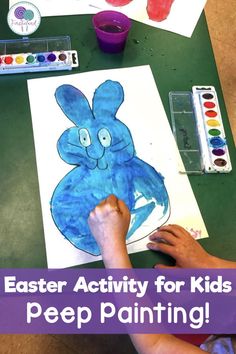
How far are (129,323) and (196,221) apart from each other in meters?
0.21

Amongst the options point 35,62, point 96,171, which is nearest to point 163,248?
point 96,171

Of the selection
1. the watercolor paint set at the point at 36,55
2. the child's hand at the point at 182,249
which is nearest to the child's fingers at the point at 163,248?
the child's hand at the point at 182,249

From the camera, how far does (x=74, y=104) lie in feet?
2.58

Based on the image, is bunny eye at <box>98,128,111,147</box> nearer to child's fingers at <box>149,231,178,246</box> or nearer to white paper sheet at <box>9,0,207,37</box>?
child's fingers at <box>149,231,178,246</box>

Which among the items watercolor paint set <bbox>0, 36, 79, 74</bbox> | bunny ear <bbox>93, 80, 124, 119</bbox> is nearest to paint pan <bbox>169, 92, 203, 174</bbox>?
bunny ear <bbox>93, 80, 124, 119</bbox>

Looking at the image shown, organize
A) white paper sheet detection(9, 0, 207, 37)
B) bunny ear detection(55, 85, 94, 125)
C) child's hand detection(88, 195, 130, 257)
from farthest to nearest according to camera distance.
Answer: white paper sheet detection(9, 0, 207, 37), bunny ear detection(55, 85, 94, 125), child's hand detection(88, 195, 130, 257)

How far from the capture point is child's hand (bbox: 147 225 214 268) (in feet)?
2.19

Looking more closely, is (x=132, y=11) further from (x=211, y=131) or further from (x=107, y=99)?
(x=211, y=131)

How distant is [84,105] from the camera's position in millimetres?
788

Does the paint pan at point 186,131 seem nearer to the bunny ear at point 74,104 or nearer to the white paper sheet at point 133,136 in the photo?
the white paper sheet at point 133,136

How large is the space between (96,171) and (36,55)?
28cm

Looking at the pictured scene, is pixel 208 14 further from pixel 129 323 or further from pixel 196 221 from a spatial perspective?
pixel 129 323

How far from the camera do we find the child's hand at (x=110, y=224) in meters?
0.66

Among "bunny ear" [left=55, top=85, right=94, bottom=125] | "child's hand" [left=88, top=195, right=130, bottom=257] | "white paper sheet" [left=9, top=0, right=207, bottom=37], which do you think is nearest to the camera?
"child's hand" [left=88, top=195, right=130, bottom=257]
